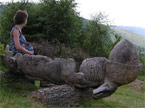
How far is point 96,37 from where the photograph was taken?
17422 mm

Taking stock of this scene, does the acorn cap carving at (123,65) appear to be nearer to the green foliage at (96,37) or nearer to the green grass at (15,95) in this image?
the green grass at (15,95)

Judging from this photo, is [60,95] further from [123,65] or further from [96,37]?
[96,37]

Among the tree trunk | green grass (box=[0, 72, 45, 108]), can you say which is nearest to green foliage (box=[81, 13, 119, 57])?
green grass (box=[0, 72, 45, 108])

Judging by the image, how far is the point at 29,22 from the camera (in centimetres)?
1451

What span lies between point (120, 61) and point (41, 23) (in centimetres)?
1007

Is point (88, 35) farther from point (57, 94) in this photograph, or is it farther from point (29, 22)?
point (57, 94)

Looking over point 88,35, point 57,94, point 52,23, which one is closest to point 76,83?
point 57,94

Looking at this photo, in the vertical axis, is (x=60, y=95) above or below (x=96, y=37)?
below

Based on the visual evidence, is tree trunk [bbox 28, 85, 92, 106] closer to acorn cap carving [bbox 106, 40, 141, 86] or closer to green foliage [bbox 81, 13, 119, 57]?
acorn cap carving [bbox 106, 40, 141, 86]

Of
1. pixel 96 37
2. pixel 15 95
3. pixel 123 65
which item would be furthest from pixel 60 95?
pixel 96 37

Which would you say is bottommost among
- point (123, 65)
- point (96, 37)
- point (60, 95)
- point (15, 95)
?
point (15, 95)

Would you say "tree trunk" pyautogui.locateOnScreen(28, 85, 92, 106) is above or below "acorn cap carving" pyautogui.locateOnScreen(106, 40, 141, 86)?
below

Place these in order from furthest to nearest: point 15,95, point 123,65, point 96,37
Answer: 1. point 96,37
2. point 15,95
3. point 123,65

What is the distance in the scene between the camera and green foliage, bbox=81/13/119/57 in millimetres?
16781
